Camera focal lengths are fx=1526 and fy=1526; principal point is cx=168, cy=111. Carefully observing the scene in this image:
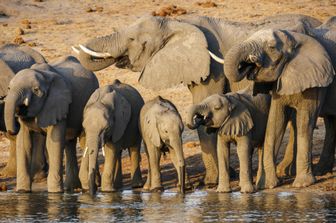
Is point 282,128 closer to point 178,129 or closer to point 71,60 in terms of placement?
point 178,129

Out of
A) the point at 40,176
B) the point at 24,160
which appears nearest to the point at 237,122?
the point at 24,160

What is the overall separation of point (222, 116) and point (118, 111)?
5.44 feet

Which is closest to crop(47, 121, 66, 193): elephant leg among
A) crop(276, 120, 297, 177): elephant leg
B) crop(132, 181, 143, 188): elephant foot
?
crop(132, 181, 143, 188): elephant foot

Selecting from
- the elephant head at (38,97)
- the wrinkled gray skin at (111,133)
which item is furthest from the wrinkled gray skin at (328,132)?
the elephant head at (38,97)

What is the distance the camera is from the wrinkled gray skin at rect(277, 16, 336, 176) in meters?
20.2

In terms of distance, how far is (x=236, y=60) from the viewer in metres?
18.8

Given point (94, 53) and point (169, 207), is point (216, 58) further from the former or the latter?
point (169, 207)

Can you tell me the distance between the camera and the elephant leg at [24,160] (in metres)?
20.2

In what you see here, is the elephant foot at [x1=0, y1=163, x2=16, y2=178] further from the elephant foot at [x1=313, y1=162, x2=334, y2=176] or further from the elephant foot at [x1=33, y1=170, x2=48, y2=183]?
the elephant foot at [x1=313, y1=162, x2=334, y2=176]

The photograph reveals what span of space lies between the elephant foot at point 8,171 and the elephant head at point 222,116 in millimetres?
4231

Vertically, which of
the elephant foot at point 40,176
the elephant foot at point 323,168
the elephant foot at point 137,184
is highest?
the elephant foot at point 40,176

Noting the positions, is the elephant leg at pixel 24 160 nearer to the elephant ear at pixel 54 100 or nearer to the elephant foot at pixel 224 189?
the elephant ear at pixel 54 100

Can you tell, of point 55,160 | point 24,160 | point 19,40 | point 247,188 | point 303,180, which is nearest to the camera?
point 247,188

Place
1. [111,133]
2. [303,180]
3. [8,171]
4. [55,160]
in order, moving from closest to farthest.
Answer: [303,180] → [111,133] → [55,160] → [8,171]
